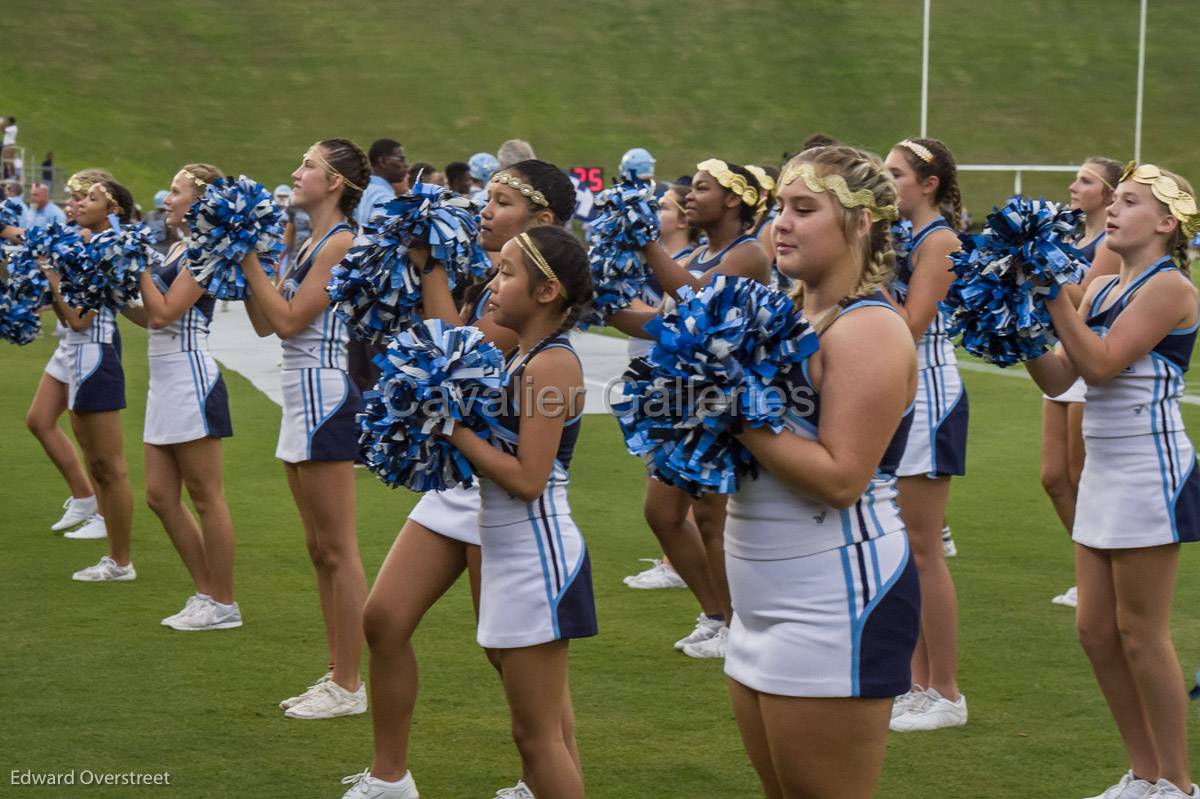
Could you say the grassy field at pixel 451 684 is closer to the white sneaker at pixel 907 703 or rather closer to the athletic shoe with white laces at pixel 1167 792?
the white sneaker at pixel 907 703

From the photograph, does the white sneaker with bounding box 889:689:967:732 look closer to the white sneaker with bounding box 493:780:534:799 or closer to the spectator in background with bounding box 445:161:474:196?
the white sneaker with bounding box 493:780:534:799

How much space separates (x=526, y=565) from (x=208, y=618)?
113 inches

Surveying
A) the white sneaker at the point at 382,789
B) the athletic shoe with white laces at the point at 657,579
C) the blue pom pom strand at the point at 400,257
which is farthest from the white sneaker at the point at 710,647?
the blue pom pom strand at the point at 400,257

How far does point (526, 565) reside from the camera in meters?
3.26

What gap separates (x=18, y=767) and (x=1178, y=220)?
3530 millimetres

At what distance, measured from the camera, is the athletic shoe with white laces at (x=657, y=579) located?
6461 millimetres

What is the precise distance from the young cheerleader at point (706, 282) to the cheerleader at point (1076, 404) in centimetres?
121

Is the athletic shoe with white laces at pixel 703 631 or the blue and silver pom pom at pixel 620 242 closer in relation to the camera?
the blue and silver pom pom at pixel 620 242

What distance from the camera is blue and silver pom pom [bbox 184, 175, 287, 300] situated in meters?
4.37

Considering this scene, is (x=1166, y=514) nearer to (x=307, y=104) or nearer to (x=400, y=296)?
(x=400, y=296)

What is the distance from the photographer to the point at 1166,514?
364cm

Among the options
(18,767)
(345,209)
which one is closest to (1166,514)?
(345,209)

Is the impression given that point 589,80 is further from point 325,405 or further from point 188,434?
point 325,405

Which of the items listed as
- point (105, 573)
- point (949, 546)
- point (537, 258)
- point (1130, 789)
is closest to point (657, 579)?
point (949, 546)
